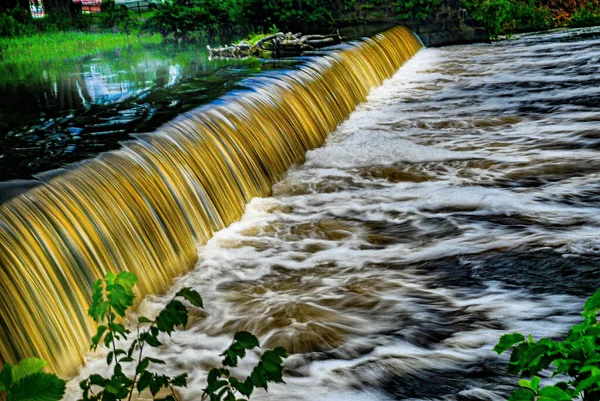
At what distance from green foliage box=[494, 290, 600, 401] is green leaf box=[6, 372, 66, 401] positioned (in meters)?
1.08

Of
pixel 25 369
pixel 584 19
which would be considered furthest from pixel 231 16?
pixel 25 369

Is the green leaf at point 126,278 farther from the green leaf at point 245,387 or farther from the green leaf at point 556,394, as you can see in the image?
the green leaf at point 556,394

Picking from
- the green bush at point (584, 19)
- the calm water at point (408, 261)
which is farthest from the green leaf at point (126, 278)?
the green bush at point (584, 19)

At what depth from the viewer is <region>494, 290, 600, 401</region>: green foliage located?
1.76 metres

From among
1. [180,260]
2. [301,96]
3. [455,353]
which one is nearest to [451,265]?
[455,353]

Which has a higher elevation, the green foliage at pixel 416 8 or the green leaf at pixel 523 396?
the green foliage at pixel 416 8

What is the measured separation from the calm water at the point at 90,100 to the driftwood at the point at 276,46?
0.60 m

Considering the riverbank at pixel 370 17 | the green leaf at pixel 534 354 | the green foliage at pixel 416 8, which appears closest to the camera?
Answer: the green leaf at pixel 534 354

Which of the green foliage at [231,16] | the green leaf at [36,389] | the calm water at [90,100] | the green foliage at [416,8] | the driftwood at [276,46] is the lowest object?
the green leaf at [36,389]

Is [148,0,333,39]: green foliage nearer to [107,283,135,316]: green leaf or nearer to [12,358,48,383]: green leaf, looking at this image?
[107,283,135,316]: green leaf

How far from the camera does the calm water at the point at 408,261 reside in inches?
133

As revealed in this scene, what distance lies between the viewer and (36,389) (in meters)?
1.69

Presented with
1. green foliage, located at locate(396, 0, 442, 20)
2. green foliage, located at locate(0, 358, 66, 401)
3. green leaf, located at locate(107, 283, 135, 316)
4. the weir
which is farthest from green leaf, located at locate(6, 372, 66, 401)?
green foliage, located at locate(396, 0, 442, 20)

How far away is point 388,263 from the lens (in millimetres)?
4484
